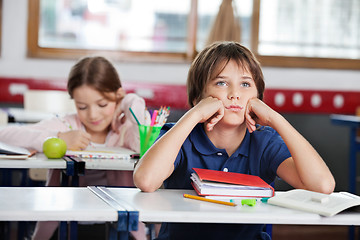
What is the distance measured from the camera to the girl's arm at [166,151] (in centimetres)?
143

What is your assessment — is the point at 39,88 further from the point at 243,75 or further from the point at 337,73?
the point at 243,75

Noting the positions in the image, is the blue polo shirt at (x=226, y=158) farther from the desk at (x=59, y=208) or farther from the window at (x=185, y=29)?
the window at (x=185, y=29)

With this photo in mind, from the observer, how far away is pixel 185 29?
181 inches

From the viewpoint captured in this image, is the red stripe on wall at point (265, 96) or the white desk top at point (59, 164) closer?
the white desk top at point (59, 164)

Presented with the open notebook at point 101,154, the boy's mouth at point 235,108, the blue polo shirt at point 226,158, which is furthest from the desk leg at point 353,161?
the boy's mouth at point 235,108

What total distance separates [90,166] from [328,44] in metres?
3.47

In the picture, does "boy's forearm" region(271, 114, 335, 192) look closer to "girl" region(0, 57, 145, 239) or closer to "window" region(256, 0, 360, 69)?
"girl" region(0, 57, 145, 239)

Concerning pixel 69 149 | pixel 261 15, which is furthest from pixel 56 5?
pixel 69 149

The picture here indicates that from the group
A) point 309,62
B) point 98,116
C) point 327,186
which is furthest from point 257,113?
point 309,62

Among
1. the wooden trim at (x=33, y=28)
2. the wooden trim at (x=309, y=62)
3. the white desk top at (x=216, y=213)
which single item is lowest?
the white desk top at (x=216, y=213)

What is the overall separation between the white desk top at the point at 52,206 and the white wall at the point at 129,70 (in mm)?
3152

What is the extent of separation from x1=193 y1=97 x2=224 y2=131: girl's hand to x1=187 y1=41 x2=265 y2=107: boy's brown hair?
4.1 inches

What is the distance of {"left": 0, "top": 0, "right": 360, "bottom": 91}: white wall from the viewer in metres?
4.31

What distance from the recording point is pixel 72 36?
175 inches
